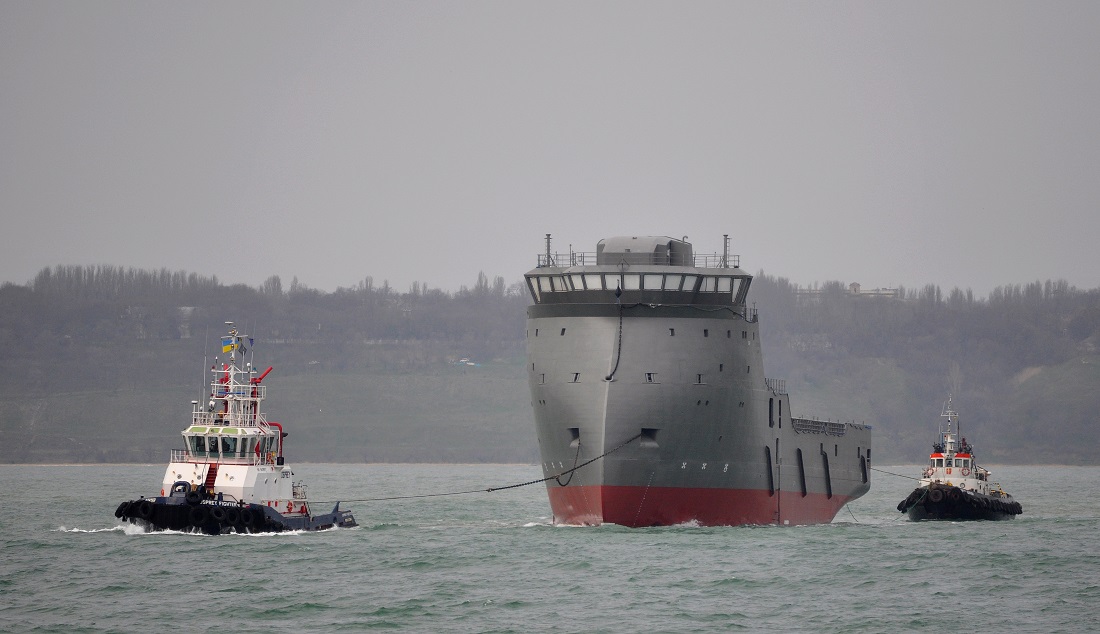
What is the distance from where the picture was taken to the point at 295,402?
194875mm

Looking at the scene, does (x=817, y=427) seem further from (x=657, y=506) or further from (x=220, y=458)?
(x=220, y=458)

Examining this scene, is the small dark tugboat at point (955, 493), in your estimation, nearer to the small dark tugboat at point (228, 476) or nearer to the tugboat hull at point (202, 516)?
the small dark tugboat at point (228, 476)

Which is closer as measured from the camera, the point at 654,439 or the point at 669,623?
the point at 669,623

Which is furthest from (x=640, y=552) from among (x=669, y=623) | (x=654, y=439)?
(x=669, y=623)

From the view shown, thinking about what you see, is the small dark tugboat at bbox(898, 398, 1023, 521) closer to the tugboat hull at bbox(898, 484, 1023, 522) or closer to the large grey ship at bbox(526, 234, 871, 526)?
the tugboat hull at bbox(898, 484, 1023, 522)

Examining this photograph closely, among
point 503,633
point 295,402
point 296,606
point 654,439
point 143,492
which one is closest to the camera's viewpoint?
point 503,633

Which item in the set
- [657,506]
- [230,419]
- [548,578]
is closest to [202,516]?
[230,419]

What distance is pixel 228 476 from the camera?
52562mm

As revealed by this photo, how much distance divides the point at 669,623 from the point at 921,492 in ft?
111

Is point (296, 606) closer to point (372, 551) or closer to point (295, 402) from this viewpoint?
point (372, 551)

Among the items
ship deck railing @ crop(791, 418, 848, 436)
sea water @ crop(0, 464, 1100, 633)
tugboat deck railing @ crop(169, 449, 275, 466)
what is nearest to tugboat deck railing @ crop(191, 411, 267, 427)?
tugboat deck railing @ crop(169, 449, 275, 466)

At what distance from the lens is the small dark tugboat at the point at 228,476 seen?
2044 inches

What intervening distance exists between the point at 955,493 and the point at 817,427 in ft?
22.2

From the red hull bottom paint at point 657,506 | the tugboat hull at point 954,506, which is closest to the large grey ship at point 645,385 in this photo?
the red hull bottom paint at point 657,506
